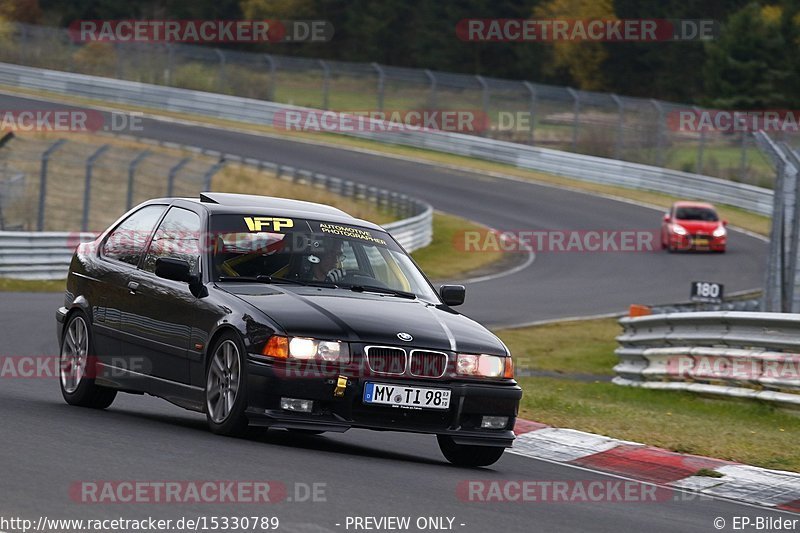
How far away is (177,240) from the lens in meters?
9.62

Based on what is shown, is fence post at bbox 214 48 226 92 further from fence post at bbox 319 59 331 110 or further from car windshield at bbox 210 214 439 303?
car windshield at bbox 210 214 439 303

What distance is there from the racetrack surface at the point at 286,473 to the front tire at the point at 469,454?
0.09 m

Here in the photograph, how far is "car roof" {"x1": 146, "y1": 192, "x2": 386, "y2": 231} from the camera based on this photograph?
9508 mm

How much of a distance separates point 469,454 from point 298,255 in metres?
1.67

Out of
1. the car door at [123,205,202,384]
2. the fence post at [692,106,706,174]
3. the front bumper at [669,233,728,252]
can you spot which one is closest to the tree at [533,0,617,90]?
the fence post at [692,106,706,174]

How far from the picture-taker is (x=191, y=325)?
8969 millimetres

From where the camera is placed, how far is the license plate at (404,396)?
8.29 meters

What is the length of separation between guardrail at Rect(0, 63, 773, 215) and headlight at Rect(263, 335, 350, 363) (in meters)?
38.4

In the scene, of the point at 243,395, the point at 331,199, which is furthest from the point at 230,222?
the point at 331,199
